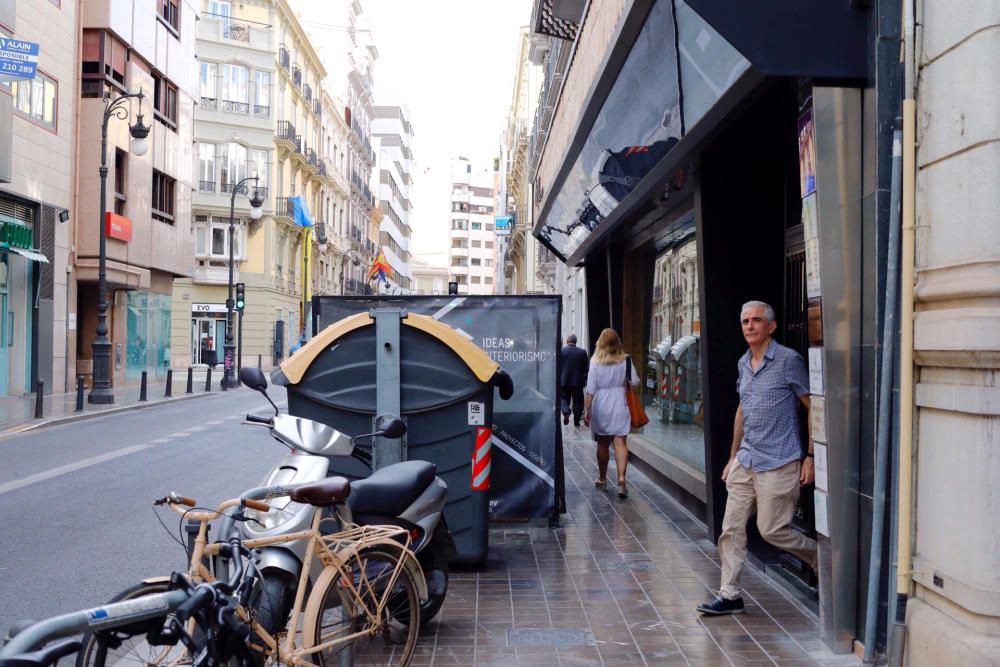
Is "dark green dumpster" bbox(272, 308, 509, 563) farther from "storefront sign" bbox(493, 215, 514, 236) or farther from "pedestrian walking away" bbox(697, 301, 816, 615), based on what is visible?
"storefront sign" bbox(493, 215, 514, 236)

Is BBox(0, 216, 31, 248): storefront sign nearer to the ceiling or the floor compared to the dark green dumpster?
nearer to the ceiling

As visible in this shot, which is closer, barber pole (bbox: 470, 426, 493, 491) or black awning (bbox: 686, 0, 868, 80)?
black awning (bbox: 686, 0, 868, 80)

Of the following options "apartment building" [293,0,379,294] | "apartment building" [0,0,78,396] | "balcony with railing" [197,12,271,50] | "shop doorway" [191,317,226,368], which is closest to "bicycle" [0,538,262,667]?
"apartment building" [0,0,78,396]

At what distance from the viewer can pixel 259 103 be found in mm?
54781

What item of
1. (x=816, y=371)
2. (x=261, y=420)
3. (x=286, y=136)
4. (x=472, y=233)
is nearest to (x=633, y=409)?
(x=816, y=371)

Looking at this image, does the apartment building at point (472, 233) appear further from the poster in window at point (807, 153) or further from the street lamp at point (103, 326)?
the poster in window at point (807, 153)

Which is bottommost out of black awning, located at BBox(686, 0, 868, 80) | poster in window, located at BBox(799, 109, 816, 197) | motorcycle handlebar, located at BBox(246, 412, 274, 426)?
motorcycle handlebar, located at BBox(246, 412, 274, 426)

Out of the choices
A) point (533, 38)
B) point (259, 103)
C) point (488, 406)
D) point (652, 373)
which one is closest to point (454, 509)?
point (488, 406)

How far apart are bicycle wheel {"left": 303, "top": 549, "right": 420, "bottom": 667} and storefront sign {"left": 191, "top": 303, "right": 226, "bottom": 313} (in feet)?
164

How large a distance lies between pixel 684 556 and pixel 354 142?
266ft

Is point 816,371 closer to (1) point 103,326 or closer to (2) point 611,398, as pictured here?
(2) point 611,398

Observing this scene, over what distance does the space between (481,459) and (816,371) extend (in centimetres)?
247

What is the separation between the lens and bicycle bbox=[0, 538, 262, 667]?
2.37 m

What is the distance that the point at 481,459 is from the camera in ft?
22.7
